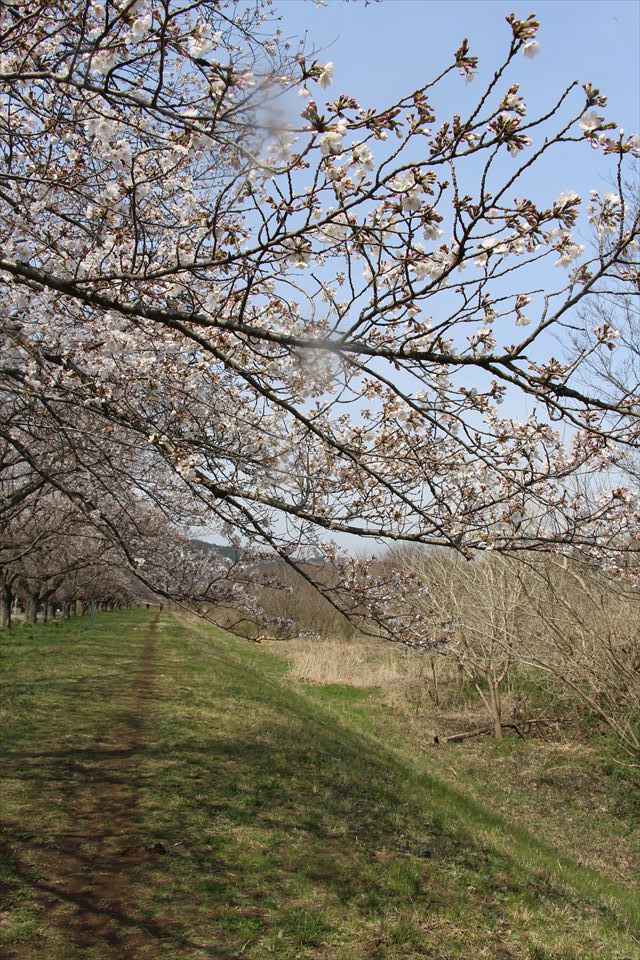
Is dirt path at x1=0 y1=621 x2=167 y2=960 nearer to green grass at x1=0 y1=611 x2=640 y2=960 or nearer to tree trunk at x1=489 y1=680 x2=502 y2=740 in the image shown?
green grass at x1=0 y1=611 x2=640 y2=960

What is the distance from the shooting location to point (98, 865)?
16.8 feet

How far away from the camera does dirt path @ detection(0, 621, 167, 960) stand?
416cm

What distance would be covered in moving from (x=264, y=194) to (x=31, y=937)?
4.50m

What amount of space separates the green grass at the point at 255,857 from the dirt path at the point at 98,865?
1 centimetres

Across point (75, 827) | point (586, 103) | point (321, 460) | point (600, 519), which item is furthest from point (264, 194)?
point (75, 827)

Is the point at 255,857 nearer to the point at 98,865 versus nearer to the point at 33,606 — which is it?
the point at 98,865

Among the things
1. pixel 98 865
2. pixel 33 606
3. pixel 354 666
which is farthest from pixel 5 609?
pixel 98 865

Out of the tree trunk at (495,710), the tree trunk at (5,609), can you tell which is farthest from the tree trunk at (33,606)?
the tree trunk at (495,710)

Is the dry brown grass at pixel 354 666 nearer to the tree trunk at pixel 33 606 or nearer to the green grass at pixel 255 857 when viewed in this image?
the green grass at pixel 255 857

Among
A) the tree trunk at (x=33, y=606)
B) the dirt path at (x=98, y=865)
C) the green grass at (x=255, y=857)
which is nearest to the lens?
the dirt path at (x=98, y=865)

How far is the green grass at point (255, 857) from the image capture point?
173 inches

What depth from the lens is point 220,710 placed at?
37.9ft

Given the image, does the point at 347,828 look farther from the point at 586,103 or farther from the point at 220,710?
the point at 586,103

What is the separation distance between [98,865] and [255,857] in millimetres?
1225
